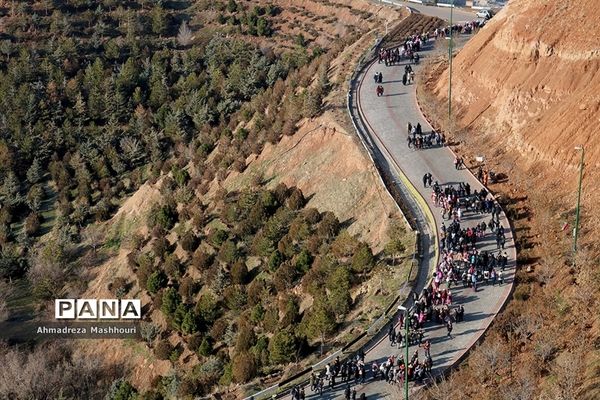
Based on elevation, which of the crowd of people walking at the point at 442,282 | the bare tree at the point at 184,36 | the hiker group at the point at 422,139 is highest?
the bare tree at the point at 184,36

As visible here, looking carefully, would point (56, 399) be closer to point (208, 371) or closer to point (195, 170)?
point (208, 371)

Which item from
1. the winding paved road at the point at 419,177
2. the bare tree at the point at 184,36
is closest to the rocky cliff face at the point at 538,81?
the winding paved road at the point at 419,177

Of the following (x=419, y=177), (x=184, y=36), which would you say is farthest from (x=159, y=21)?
(x=419, y=177)

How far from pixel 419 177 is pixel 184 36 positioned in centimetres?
4415

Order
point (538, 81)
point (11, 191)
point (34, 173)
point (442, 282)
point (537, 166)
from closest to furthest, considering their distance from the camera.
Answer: point (442, 282), point (537, 166), point (538, 81), point (11, 191), point (34, 173)

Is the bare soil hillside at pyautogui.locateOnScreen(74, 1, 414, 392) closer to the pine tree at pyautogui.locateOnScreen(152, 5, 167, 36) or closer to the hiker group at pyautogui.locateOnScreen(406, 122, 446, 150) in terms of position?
the hiker group at pyautogui.locateOnScreen(406, 122, 446, 150)

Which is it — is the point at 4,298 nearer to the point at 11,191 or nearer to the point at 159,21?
the point at 11,191

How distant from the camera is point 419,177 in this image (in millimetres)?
40812

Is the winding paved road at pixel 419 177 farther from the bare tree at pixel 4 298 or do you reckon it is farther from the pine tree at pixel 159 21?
the pine tree at pixel 159 21

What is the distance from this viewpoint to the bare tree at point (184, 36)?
77225 mm

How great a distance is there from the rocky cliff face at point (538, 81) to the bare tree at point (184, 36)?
1445 inches

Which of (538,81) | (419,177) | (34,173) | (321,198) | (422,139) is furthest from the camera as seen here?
(34,173)

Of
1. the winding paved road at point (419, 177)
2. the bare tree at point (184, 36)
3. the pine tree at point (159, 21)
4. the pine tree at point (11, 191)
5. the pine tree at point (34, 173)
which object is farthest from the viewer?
the pine tree at point (159, 21)

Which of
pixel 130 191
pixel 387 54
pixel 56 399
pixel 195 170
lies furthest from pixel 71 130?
pixel 56 399
